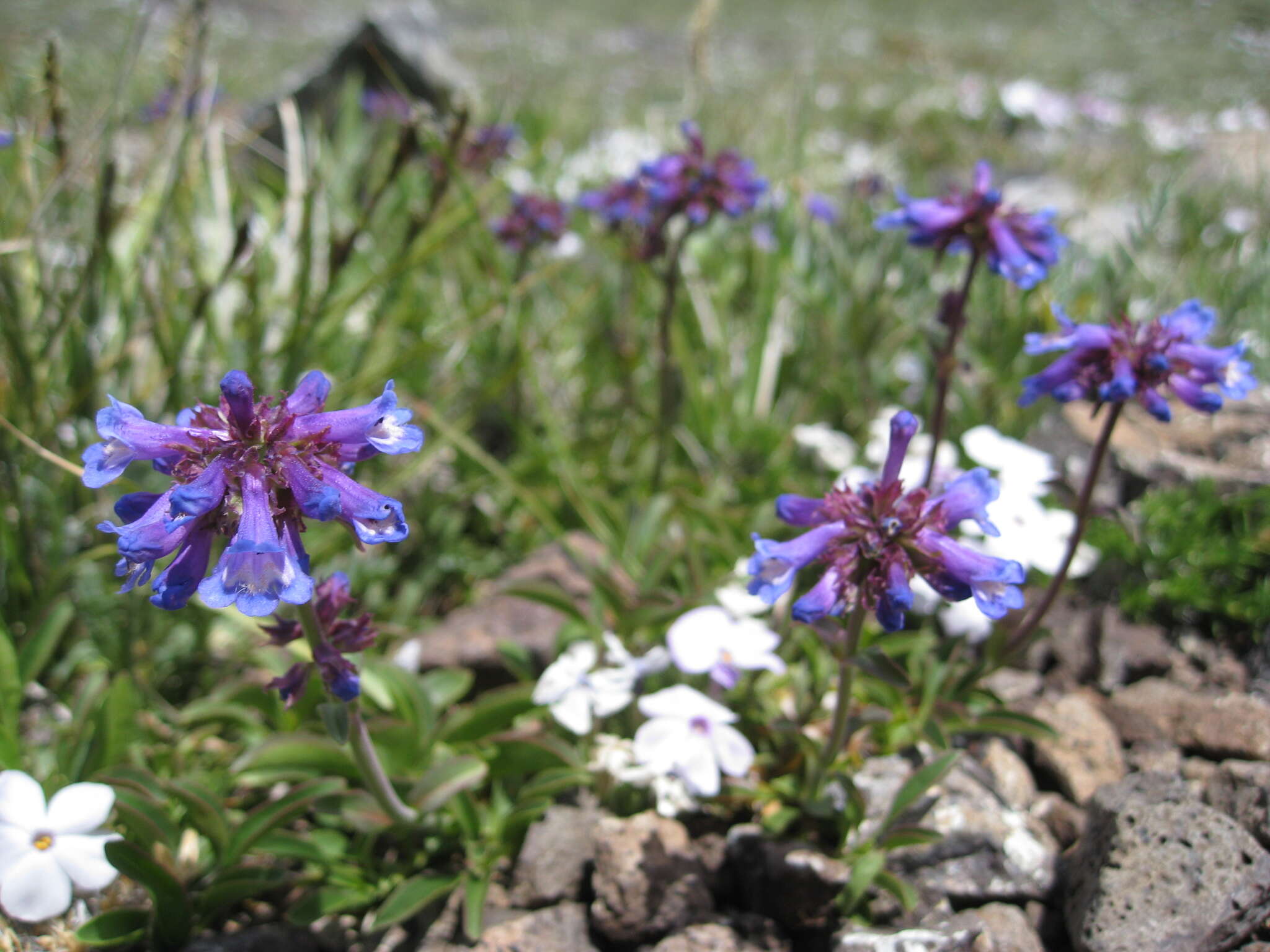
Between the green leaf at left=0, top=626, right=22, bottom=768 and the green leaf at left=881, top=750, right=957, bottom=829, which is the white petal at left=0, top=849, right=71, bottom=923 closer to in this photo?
the green leaf at left=0, top=626, right=22, bottom=768

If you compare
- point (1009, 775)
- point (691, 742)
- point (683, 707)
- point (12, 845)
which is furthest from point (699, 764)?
point (12, 845)

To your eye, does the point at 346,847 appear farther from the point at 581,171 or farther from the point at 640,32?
the point at 640,32

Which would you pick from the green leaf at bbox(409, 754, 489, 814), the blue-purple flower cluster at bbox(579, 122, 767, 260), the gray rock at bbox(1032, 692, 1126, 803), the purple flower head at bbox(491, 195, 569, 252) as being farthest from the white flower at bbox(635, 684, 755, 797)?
the purple flower head at bbox(491, 195, 569, 252)

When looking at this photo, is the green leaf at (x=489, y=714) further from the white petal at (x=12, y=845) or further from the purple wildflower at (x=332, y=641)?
the white petal at (x=12, y=845)

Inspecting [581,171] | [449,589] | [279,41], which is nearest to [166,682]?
[449,589]

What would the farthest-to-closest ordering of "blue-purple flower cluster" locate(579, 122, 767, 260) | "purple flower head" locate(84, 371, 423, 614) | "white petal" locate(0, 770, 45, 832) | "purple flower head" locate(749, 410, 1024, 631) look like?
"blue-purple flower cluster" locate(579, 122, 767, 260) → "white petal" locate(0, 770, 45, 832) → "purple flower head" locate(749, 410, 1024, 631) → "purple flower head" locate(84, 371, 423, 614)

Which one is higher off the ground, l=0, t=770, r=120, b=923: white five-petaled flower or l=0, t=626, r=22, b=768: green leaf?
l=0, t=626, r=22, b=768: green leaf

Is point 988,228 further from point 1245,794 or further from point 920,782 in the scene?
point 1245,794
